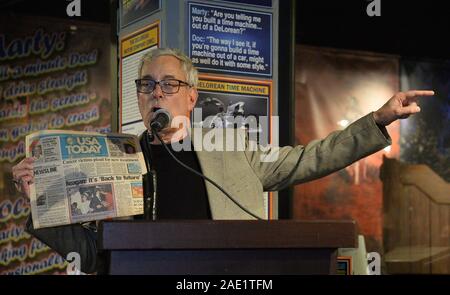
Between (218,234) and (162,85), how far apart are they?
92 cm

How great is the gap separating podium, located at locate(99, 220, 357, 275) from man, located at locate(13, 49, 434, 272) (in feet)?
2.12

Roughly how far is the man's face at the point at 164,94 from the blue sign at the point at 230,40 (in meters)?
0.77

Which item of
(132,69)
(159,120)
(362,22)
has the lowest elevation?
(159,120)

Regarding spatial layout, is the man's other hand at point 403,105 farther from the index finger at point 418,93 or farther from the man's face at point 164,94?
the man's face at point 164,94

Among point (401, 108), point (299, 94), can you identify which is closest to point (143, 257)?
point (401, 108)

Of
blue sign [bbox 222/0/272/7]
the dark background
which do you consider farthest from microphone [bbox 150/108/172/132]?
the dark background

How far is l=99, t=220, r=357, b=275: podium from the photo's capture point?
1.57 m

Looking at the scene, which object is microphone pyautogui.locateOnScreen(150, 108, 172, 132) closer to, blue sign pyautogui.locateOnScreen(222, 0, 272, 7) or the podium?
the podium

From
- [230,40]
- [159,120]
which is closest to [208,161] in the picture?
[159,120]

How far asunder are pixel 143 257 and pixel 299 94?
5.17 m

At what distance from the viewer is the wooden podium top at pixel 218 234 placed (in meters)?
1.56

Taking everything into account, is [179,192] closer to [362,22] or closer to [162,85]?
[162,85]

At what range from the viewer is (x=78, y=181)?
2.02m
